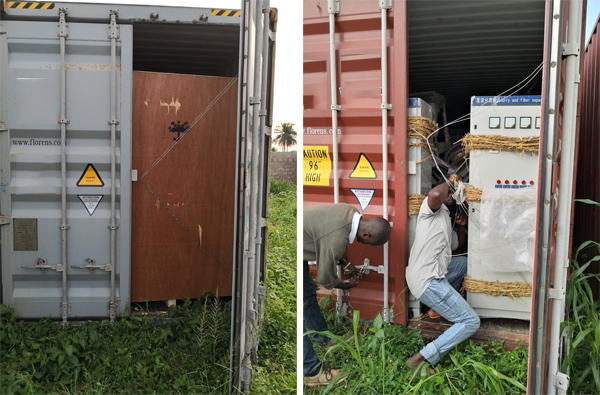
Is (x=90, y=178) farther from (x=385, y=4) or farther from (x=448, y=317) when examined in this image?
(x=448, y=317)

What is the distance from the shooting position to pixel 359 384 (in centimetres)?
343

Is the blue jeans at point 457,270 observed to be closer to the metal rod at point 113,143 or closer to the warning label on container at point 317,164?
the warning label on container at point 317,164

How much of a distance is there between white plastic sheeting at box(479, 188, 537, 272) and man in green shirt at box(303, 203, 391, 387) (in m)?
0.81

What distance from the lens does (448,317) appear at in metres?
3.76

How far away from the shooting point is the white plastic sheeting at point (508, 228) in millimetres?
3746

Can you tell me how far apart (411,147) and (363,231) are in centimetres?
Answer: 87

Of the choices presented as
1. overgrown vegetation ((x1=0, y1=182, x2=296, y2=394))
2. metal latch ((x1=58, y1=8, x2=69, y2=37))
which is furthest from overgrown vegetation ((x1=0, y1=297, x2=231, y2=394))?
metal latch ((x1=58, y1=8, x2=69, y2=37))

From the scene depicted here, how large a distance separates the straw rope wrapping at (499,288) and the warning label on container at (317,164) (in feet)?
4.86

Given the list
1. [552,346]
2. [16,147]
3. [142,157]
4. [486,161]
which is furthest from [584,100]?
[16,147]

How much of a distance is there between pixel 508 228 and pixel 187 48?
11.0 ft

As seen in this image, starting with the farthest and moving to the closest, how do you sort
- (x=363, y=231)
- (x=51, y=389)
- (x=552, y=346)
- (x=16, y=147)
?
(x=16, y=147) → (x=363, y=231) → (x=51, y=389) → (x=552, y=346)

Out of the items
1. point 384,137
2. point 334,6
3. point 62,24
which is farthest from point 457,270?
point 62,24

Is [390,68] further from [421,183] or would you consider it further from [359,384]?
[359,384]

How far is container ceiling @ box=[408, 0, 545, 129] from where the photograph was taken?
4.23 metres
